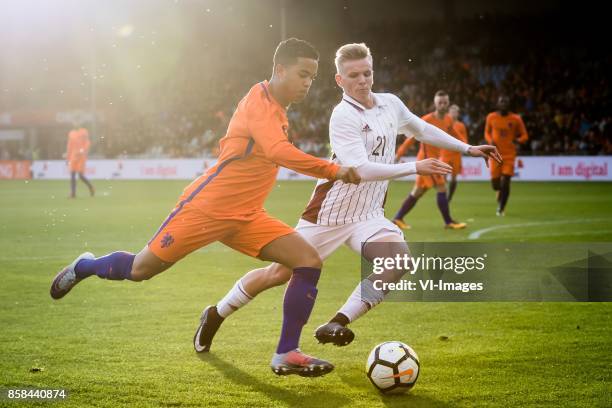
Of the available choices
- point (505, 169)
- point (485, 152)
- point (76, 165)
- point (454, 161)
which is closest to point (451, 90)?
point (76, 165)

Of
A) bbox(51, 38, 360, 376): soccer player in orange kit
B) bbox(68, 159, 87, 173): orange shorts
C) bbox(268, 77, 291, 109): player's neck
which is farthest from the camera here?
bbox(68, 159, 87, 173): orange shorts

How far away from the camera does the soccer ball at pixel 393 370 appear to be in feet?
14.8

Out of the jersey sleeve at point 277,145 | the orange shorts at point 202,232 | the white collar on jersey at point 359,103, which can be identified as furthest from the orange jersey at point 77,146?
the jersey sleeve at point 277,145

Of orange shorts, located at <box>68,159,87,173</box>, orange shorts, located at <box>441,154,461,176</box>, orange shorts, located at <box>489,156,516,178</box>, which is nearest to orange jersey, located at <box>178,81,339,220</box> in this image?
orange shorts, located at <box>441,154,461,176</box>

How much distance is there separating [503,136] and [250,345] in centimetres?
1158

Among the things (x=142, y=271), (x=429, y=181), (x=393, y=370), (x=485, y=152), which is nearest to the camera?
(x=393, y=370)

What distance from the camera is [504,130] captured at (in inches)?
638

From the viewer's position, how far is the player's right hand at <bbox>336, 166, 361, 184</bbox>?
468 centimetres

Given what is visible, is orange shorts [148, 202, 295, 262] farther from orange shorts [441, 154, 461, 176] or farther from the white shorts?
orange shorts [441, 154, 461, 176]

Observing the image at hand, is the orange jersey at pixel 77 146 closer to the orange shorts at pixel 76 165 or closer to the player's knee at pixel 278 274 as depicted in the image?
the orange shorts at pixel 76 165

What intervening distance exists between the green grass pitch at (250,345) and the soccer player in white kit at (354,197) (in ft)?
1.19

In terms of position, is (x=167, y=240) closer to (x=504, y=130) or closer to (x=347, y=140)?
(x=347, y=140)

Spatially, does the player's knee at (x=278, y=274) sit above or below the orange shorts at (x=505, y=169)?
above

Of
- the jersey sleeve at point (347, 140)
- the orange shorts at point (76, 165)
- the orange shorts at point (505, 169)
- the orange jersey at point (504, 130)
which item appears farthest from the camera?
the orange shorts at point (76, 165)
